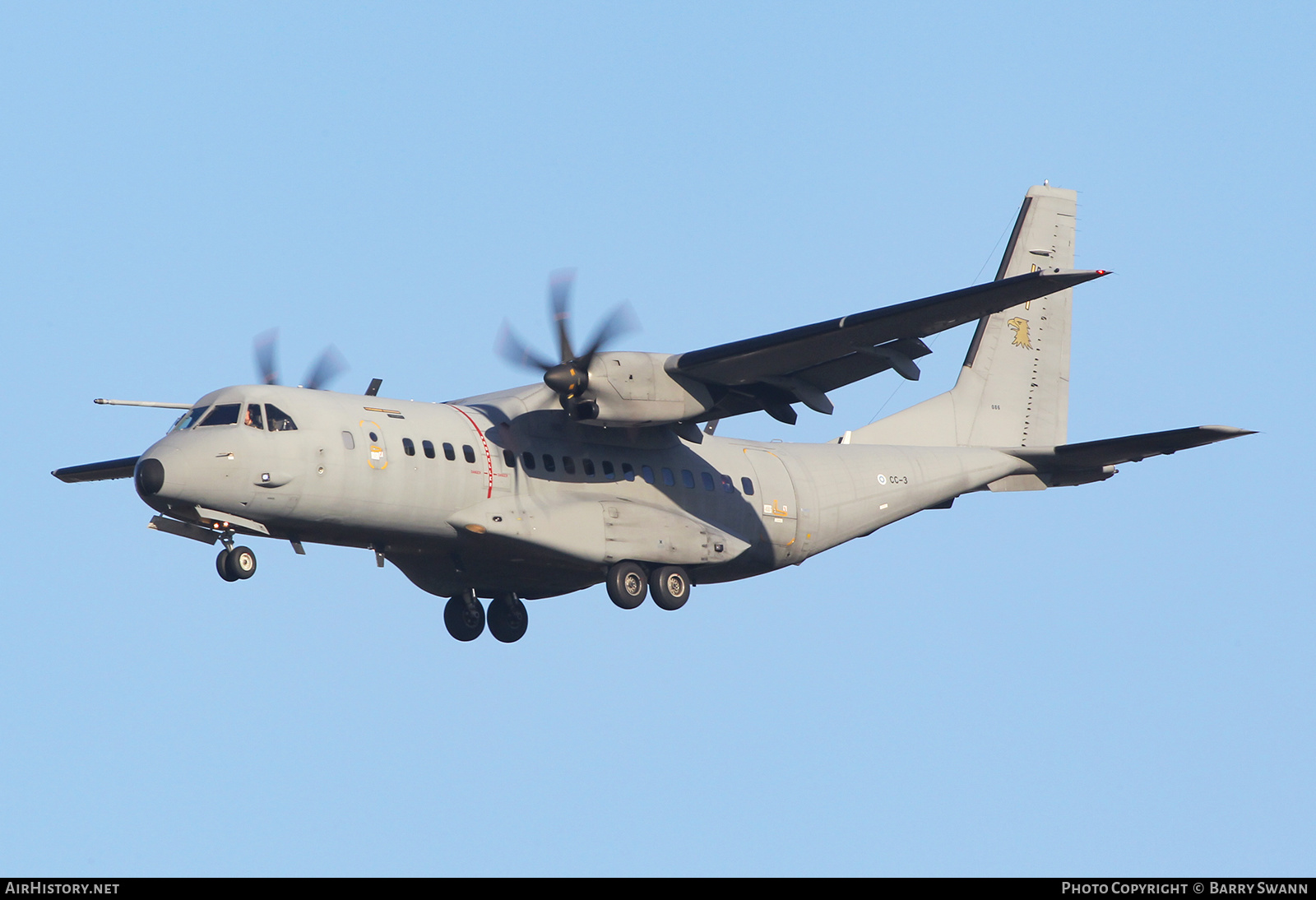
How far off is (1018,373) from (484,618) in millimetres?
8983

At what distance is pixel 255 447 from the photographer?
16.9 meters

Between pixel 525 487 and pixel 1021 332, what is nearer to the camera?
pixel 525 487

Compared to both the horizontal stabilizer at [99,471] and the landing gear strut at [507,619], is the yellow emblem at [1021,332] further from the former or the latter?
the horizontal stabilizer at [99,471]

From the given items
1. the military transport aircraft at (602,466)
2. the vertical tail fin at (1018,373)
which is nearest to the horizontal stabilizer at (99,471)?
the military transport aircraft at (602,466)

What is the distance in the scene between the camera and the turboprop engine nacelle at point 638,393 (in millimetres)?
18766

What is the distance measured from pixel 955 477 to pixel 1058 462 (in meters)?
1.44

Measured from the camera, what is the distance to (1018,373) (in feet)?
78.5

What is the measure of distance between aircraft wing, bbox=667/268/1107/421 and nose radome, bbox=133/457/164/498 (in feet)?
19.7

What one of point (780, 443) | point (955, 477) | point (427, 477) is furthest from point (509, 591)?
point (955, 477)

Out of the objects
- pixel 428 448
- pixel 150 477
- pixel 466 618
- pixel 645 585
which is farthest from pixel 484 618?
pixel 150 477

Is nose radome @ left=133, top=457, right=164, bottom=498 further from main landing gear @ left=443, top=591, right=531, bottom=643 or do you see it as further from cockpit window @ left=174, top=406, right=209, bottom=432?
main landing gear @ left=443, top=591, right=531, bottom=643

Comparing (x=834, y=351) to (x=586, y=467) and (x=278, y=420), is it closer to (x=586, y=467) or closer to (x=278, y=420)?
(x=586, y=467)
